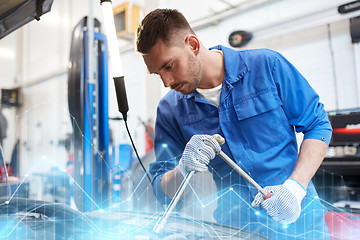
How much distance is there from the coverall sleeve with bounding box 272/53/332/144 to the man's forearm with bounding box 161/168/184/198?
1.31 feet

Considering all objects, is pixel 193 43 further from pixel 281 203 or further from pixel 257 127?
pixel 281 203

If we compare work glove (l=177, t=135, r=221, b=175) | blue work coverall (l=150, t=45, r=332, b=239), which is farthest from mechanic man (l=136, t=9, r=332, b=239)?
work glove (l=177, t=135, r=221, b=175)

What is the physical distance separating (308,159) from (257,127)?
18 cm

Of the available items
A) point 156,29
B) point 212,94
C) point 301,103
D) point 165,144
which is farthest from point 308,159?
point 156,29

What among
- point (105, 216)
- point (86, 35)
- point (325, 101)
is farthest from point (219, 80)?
point (325, 101)

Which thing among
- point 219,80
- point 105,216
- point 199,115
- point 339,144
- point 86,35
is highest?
point 86,35

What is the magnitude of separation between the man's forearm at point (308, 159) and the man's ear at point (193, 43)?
448 mm

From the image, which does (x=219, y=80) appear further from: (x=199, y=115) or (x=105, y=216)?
(x=105, y=216)

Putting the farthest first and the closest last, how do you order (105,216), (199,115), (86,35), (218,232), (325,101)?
(325,101) → (86,35) → (199,115) → (105,216) → (218,232)

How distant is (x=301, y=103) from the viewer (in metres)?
0.95

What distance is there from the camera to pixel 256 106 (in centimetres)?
95

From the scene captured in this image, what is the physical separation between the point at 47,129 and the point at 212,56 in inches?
132

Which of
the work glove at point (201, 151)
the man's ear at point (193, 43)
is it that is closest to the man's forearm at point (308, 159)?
the work glove at point (201, 151)

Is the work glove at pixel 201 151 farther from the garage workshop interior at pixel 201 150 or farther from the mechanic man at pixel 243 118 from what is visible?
the mechanic man at pixel 243 118
